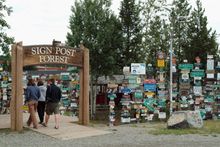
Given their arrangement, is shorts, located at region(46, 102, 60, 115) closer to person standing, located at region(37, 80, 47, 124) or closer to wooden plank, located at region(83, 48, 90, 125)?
person standing, located at region(37, 80, 47, 124)

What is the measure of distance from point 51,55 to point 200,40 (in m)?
19.6

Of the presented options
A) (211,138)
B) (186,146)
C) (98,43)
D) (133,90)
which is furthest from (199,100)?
(186,146)

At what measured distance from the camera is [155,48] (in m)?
38.4

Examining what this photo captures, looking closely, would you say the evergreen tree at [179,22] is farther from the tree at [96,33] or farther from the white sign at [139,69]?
the white sign at [139,69]

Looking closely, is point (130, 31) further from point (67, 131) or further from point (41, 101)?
point (67, 131)

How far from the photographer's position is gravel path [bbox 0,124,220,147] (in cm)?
1242

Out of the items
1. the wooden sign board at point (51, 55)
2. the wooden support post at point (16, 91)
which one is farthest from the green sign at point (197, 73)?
the wooden support post at point (16, 91)

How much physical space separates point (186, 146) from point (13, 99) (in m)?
6.06

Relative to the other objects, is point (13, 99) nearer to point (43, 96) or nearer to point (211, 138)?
point (43, 96)

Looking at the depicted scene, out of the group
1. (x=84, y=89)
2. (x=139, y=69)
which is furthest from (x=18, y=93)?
(x=139, y=69)

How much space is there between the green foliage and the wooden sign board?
46.1 feet

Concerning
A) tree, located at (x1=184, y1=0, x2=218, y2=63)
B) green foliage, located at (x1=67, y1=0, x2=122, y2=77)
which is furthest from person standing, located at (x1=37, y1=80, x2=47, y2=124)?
tree, located at (x1=184, y1=0, x2=218, y2=63)

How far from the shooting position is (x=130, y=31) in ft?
109

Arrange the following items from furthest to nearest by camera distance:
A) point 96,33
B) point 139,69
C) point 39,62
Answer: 1. point 96,33
2. point 139,69
3. point 39,62
